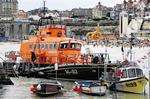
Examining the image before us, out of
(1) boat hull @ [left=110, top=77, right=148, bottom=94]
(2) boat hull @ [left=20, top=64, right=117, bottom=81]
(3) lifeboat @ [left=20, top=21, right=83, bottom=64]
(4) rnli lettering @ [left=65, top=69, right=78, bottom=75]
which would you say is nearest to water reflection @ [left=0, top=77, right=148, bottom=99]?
(1) boat hull @ [left=110, top=77, right=148, bottom=94]

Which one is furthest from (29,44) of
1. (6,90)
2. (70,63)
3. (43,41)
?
(6,90)

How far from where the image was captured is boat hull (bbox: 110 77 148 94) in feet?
142

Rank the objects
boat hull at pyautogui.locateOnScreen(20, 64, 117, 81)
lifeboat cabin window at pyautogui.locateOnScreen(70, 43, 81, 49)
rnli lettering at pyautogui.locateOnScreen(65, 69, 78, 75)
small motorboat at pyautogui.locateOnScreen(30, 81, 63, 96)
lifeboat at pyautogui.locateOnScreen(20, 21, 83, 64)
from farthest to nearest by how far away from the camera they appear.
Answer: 1. lifeboat cabin window at pyautogui.locateOnScreen(70, 43, 81, 49)
2. lifeboat at pyautogui.locateOnScreen(20, 21, 83, 64)
3. rnli lettering at pyautogui.locateOnScreen(65, 69, 78, 75)
4. boat hull at pyautogui.locateOnScreen(20, 64, 117, 81)
5. small motorboat at pyautogui.locateOnScreen(30, 81, 63, 96)

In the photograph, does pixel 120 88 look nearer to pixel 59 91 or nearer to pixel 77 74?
pixel 59 91

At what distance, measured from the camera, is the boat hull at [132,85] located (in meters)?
43.4

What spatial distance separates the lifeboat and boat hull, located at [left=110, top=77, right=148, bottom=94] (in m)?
9.64

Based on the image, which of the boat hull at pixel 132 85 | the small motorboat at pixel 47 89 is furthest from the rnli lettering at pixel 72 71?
the small motorboat at pixel 47 89

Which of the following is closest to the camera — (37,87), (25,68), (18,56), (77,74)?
(37,87)

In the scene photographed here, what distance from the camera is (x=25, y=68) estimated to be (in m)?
56.0

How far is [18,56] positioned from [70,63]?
1083 cm

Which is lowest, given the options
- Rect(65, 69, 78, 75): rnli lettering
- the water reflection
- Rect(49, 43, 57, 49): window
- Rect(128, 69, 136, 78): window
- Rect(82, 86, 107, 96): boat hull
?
the water reflection

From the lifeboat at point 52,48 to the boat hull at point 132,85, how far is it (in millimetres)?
9636

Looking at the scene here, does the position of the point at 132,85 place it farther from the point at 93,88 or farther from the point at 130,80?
the point at 93,88

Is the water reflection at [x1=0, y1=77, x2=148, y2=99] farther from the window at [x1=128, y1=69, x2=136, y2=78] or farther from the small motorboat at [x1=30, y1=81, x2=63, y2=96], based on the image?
the window at [x1=128, y1=69, x2=136, y2=78]
